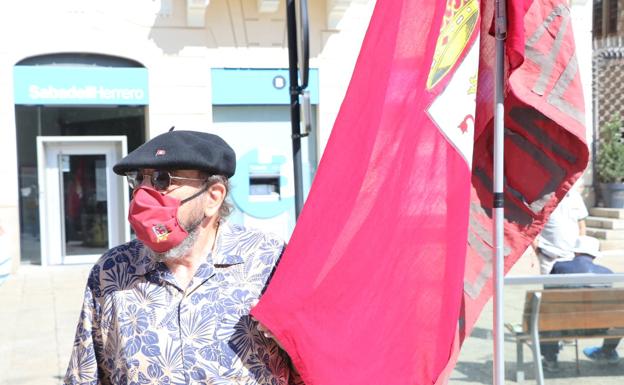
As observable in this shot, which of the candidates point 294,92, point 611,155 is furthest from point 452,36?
point 611,155

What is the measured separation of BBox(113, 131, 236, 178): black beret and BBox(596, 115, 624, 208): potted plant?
14469 mm

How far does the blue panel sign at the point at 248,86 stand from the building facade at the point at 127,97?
18 mm

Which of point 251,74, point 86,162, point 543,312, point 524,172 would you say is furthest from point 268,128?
point 524,172

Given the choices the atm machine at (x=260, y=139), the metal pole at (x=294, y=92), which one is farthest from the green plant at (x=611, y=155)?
the metal pole at (x=294, y=92)

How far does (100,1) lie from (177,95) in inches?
79.0

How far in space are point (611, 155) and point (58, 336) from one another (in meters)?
12.0

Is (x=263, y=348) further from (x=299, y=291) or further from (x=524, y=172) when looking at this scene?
(x=524, y=172)

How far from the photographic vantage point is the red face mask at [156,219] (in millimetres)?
2139

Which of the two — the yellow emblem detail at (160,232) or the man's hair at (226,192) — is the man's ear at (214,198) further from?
the yellow emblem detail at (160,232)

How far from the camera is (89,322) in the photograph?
2.26m

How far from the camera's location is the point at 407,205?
7.23 ft

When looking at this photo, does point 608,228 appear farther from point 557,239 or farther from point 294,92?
point 294,92

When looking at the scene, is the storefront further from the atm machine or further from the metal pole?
the metal pole

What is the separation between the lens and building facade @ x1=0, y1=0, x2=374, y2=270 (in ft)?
40.4
